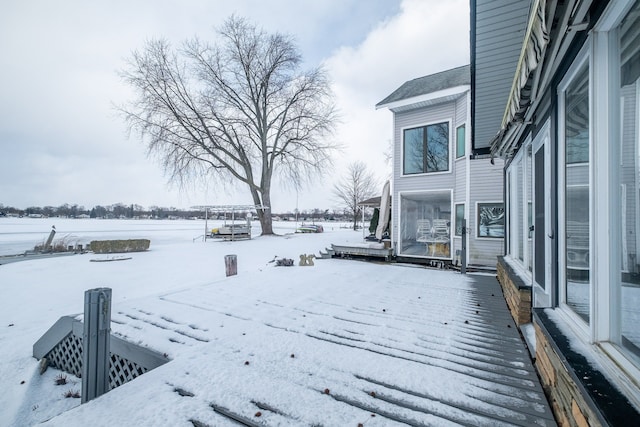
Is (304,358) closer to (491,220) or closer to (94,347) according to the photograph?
(94,347)

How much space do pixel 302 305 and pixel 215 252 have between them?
11.0 metres

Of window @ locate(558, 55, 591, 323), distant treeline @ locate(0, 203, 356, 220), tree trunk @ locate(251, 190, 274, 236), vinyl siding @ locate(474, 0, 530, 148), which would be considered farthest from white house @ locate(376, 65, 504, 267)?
distant treeline @ locate(0, 203, 356, 220)

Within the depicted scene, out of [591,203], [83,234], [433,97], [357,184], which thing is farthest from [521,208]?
[83,234]

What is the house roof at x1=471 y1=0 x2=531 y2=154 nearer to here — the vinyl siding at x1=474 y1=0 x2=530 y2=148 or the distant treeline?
the vinyl siding at x1=474 y1=0 x2=530 y2=148

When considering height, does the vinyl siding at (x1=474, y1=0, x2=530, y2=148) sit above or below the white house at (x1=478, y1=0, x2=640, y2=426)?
above

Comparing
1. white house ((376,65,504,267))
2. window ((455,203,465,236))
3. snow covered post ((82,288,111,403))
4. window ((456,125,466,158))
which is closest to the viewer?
snow covered post ((82,288,111,403))

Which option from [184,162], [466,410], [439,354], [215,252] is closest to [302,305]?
[439,354]

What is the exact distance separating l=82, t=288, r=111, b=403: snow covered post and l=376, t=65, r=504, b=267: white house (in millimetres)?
7829

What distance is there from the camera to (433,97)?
8.84 m

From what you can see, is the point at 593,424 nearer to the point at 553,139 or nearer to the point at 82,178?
the point at 553,139

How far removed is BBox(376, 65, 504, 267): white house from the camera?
8086 mm

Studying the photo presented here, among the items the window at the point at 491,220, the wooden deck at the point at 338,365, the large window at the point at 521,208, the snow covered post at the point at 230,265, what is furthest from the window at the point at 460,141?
the snow covered post at the point at 230,265

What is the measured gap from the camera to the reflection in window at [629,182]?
4.47ft

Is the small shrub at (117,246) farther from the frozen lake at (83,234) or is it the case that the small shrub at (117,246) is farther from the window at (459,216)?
the window at (459,216)
